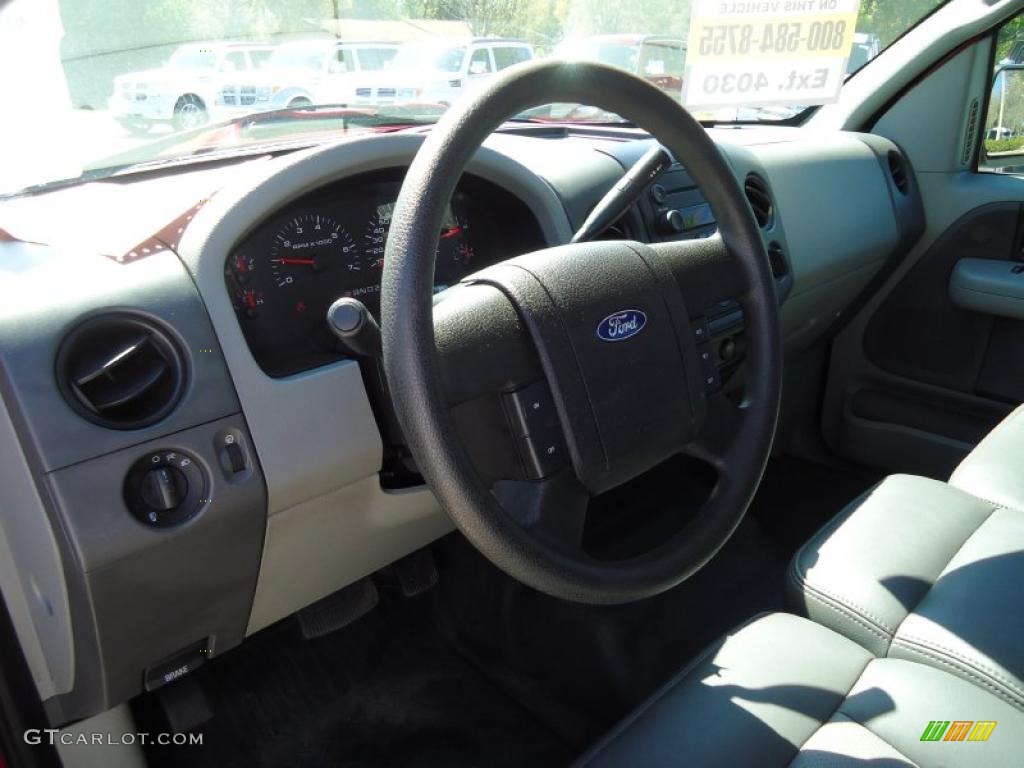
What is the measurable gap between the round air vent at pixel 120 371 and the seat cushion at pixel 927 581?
1041 mm

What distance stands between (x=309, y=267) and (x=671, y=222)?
84cm

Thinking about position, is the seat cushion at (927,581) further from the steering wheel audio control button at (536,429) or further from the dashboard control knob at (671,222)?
the dashboard control knob at (671,222)

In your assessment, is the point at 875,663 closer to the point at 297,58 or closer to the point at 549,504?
the point at 549,504

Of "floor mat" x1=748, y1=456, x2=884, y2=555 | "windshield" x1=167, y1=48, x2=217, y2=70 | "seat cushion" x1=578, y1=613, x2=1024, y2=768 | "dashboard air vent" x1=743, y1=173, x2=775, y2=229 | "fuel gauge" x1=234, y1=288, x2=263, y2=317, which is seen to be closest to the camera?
"seat cushion" x1=578, y1=613, x2=1024, y2=768

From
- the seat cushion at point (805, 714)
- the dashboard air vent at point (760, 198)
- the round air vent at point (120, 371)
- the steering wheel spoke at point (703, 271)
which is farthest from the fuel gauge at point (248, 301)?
the dashboard air vent at point (760, 198)

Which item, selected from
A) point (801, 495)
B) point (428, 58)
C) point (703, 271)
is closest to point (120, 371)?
point (703, 271)

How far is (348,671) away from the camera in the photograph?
6.66 ft

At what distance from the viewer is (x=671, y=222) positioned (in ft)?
6.08

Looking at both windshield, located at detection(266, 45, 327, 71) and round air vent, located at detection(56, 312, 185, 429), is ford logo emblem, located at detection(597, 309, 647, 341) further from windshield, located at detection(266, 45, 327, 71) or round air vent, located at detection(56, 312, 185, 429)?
windshield, located at detection(266, 45, 327, 71)

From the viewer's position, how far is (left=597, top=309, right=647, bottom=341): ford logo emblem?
1.09 meters

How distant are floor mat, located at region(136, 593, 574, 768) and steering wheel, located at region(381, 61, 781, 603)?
97 centimetres

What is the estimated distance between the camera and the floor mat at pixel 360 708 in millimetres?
1832

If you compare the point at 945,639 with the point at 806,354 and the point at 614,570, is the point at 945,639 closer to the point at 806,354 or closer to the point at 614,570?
the point at 614,570

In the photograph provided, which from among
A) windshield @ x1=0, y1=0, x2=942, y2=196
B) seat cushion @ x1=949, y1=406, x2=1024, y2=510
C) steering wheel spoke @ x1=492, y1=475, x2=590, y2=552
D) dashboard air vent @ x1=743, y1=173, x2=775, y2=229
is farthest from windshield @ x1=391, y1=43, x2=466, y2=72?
seat cushion @ x1=949, y1=406, x2=1024, y2=510
